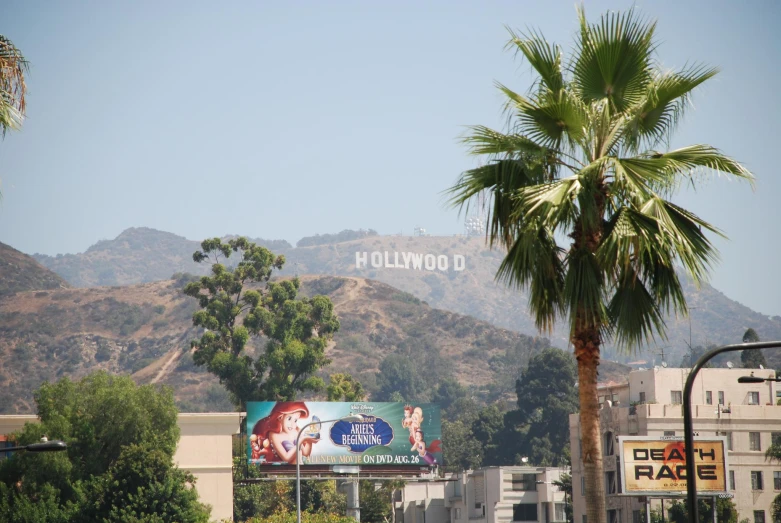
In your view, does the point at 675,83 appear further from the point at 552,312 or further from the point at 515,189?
the point at 552,312

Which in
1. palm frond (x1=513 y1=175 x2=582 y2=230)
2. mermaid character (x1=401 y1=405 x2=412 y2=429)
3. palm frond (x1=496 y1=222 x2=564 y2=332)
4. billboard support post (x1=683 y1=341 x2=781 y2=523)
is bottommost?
billboard support post (x1=683 y1=341 x2=781 y2=523)

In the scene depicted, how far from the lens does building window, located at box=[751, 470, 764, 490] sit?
97.8 m

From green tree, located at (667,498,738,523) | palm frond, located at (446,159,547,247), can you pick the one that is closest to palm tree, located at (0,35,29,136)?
palm frond, located at (446,159,547,247)

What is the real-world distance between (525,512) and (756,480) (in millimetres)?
21867

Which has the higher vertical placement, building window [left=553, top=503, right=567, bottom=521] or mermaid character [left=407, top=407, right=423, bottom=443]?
mermaid character [left=407, top=407, right=423, bottom=443]

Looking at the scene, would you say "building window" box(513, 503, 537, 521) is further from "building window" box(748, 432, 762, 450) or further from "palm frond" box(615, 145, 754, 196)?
"palm frond" box(615, 145, 754, 196)

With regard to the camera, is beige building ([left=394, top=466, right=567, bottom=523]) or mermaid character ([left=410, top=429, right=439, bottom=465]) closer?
mermaid character ([left=410, top=429, right=439, bottom=465])

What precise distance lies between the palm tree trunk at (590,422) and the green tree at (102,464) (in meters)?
51.5

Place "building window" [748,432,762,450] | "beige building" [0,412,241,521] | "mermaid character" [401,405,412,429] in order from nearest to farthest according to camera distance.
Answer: "beige building" [0,412,241,521] < "mermaid character" [401,405,412,429] < "building window" [748,432,762,450]

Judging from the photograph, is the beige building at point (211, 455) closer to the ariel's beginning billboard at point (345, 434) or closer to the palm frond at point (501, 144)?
the ariel's beginning billboard at point (345, 434)

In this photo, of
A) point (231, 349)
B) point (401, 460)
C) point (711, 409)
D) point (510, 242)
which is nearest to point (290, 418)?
point (401, 460)

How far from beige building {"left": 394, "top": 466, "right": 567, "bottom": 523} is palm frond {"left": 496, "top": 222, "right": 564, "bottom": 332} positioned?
90.5m

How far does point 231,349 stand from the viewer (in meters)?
114

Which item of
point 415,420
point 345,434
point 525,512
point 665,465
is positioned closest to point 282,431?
point 345,434
